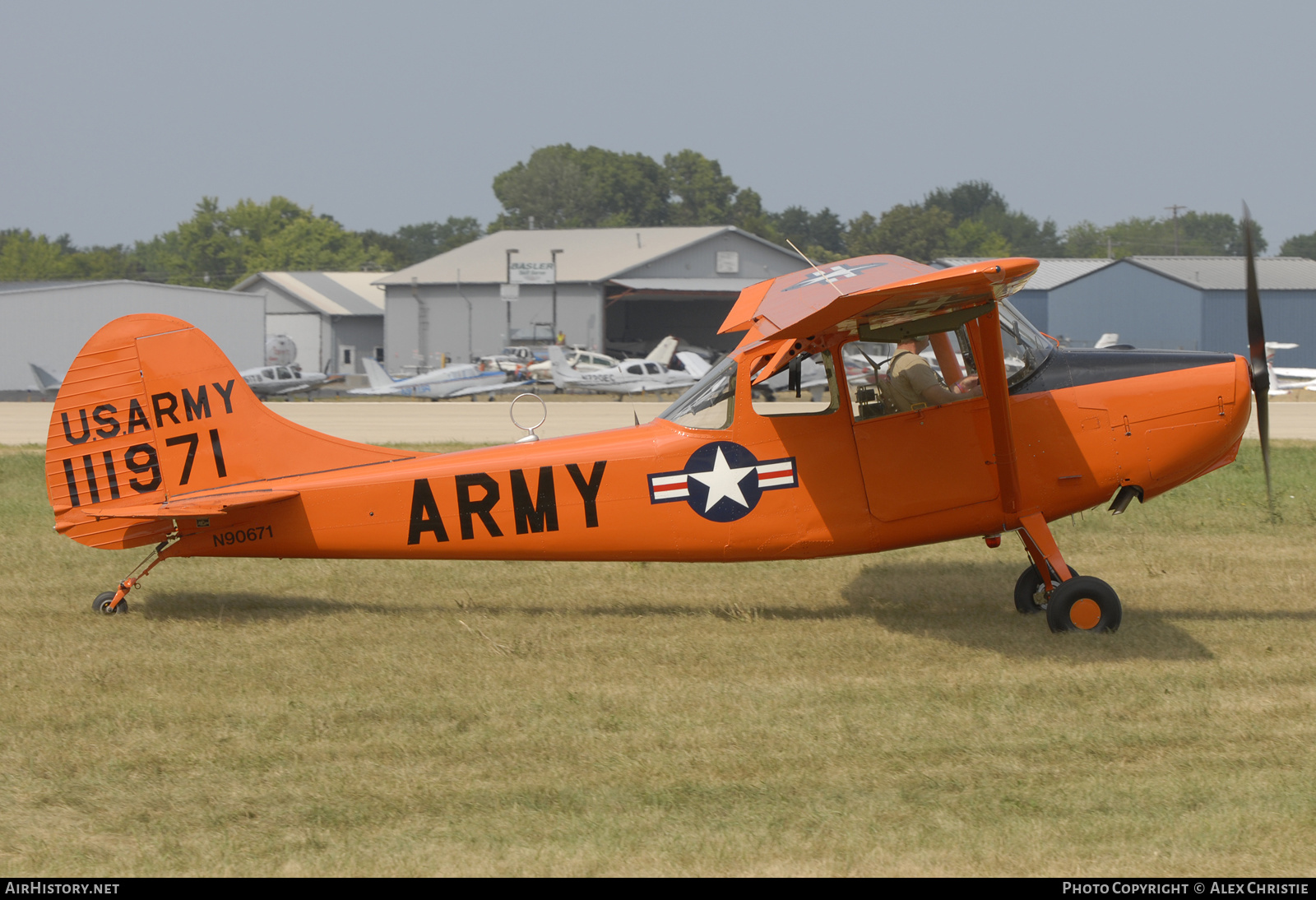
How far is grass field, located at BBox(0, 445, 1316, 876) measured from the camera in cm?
463

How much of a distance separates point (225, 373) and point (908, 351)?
4.86m

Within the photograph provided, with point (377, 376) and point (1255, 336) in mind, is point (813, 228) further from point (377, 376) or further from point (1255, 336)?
point (1255, 336)

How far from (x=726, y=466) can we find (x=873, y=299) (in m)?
1.87

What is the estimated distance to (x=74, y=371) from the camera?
8031mm

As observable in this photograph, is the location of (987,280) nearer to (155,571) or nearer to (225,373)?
(225,373)

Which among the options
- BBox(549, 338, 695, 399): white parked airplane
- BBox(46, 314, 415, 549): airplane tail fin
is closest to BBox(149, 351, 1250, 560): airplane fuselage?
BBox(46, 314, 415, 549): airplane tail fin

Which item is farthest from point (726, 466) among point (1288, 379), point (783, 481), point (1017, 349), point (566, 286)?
point (566, 286)

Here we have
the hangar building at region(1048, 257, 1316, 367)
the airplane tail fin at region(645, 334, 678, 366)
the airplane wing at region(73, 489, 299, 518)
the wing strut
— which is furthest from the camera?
the hangar building at region(1048, 257, 1316, 367)

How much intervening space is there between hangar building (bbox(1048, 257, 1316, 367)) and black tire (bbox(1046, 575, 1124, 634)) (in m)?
52.9

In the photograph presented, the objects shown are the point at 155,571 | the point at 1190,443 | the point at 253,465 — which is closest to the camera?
the point at 1190,443

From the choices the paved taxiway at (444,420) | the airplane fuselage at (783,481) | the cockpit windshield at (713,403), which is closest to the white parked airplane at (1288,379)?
the paved taxiway at (444,420)

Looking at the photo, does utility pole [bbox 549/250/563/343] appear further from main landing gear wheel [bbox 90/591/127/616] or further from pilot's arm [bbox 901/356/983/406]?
pilot's arm [bbox 901/356/983/406]
